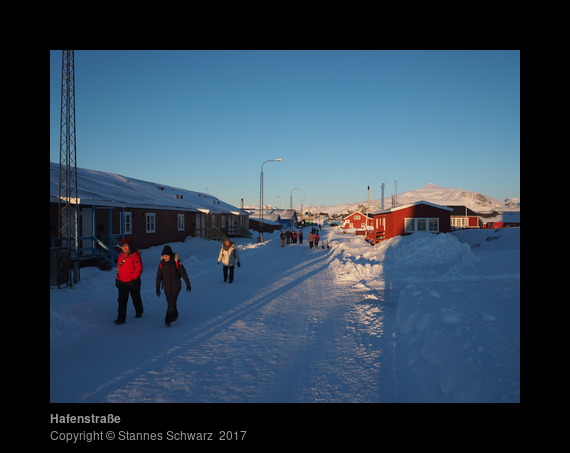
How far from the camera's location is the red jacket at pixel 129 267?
21.2 ft

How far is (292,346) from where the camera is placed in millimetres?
5055

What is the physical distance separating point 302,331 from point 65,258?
352 inches

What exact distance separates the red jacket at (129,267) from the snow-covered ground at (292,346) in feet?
3.20

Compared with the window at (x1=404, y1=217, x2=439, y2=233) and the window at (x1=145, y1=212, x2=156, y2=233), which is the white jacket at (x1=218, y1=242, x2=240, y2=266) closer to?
the window at (x1=145, y1=212, x2=156, y2=233)

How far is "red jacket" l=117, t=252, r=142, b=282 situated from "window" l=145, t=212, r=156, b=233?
55.0 feet

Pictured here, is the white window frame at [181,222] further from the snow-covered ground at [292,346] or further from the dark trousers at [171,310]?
the dark trousers at [171,310]

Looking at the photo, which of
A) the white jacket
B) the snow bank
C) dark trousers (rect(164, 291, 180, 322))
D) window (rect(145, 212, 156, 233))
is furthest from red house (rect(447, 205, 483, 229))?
dark trousers (rect(164, 291, 180, 322))

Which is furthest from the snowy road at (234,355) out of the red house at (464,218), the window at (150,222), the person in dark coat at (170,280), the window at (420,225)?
the red house at (464,218)

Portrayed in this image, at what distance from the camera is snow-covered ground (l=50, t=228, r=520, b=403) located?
352 centimetres

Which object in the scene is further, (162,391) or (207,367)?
(207,367)
